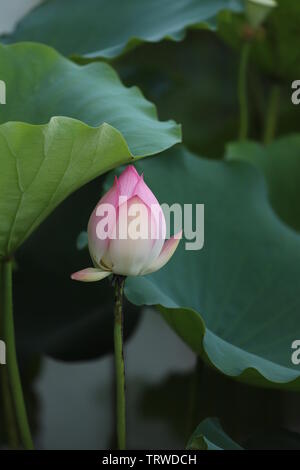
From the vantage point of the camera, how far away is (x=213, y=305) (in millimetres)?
962

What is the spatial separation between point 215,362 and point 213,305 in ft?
0.58

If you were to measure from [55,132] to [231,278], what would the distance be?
14.6 inches

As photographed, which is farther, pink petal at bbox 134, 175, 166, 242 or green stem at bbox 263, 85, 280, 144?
green stem at bbox 263, 85, 280, 144

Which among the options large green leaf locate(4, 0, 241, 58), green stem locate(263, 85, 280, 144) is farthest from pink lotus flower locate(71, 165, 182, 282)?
green stem locate(263, 85, 280, 144)

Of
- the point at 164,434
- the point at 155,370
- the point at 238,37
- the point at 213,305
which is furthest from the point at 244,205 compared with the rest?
the point at 155,370

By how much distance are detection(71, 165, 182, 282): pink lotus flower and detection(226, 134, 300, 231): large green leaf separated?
0.59m

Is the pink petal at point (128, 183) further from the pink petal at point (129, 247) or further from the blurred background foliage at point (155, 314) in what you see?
the blurred background foliage at point (155, 314)

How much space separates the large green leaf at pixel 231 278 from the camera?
2.69ft

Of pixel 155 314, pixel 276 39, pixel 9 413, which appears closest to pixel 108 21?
pixel 276 39

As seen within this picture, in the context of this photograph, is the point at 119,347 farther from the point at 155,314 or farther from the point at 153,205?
the point at 155,314

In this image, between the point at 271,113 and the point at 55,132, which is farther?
the point at 271,113

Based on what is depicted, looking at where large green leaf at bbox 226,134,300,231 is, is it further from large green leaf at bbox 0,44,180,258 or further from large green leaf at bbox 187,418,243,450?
large green leaf at bbox 187,418,243,450

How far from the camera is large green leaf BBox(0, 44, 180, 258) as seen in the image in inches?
28.3

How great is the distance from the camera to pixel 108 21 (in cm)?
123
